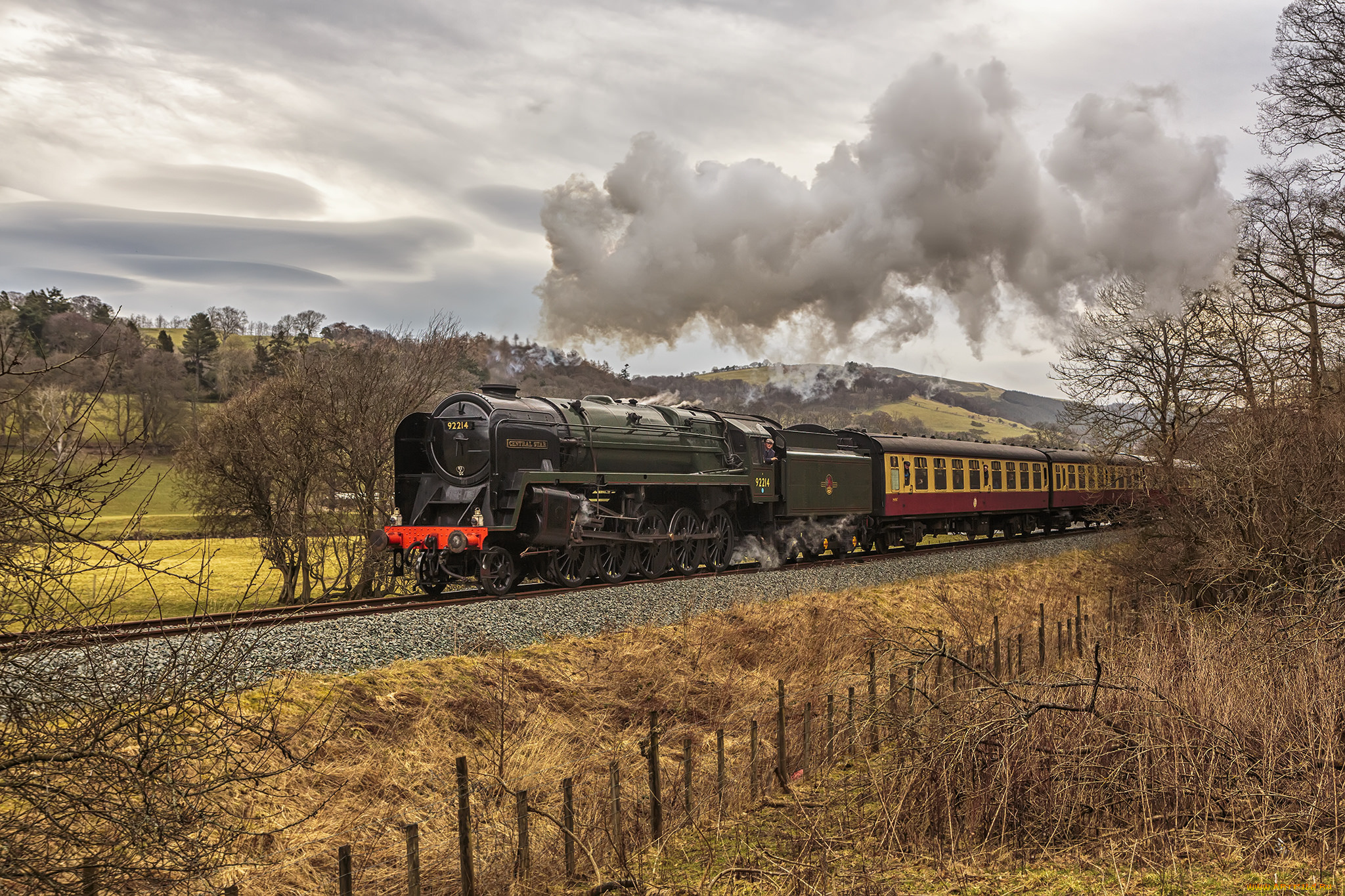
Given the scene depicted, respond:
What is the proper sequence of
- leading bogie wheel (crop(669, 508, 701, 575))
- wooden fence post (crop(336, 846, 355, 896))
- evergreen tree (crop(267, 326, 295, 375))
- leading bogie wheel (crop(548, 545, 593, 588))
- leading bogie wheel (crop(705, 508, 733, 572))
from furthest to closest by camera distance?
evergreen tree (crop(267, 326, 295, 375)) → leading bogie wheel (crop(705, 508, 733, 572)) → leading bogie wheel (crop(669, 508, 701, 575)) → leading bogie wheel (crop(548, 545, 593, 588)) → wooden fence post (crop(336, 846, 355, 896))

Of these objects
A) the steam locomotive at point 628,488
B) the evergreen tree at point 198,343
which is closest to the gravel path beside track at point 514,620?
the steam locomotive at point 628,488

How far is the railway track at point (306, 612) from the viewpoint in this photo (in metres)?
4.09

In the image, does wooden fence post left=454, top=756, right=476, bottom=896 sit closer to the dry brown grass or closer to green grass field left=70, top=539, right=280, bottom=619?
the dry brown grass

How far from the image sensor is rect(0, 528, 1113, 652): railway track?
4094mm

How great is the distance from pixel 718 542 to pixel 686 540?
1.36 meters

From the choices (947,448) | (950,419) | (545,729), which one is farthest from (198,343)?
(950,419)

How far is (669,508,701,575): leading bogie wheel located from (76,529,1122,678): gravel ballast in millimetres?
1512

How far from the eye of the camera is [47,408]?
15.5ft

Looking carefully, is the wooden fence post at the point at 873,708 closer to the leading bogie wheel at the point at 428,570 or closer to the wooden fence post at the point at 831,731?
the wooden fence post at the point at 831,731

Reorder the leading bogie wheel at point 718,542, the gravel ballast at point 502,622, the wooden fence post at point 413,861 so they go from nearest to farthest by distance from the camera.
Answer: the wooden fence post at point 413,861 < the gravel ballast at point 502,622 < the leading bogie wheel at point 718,542

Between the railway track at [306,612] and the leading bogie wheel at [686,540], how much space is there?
358 millimetres

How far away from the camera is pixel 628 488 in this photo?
16172mm

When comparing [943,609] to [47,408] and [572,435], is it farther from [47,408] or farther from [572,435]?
[47,408]

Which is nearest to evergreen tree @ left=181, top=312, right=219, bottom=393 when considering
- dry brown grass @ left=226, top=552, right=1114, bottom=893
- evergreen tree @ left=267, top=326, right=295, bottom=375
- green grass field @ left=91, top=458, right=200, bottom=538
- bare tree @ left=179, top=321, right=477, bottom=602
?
evergreen tree @ left=267, top=326, right=295, bottom=375
